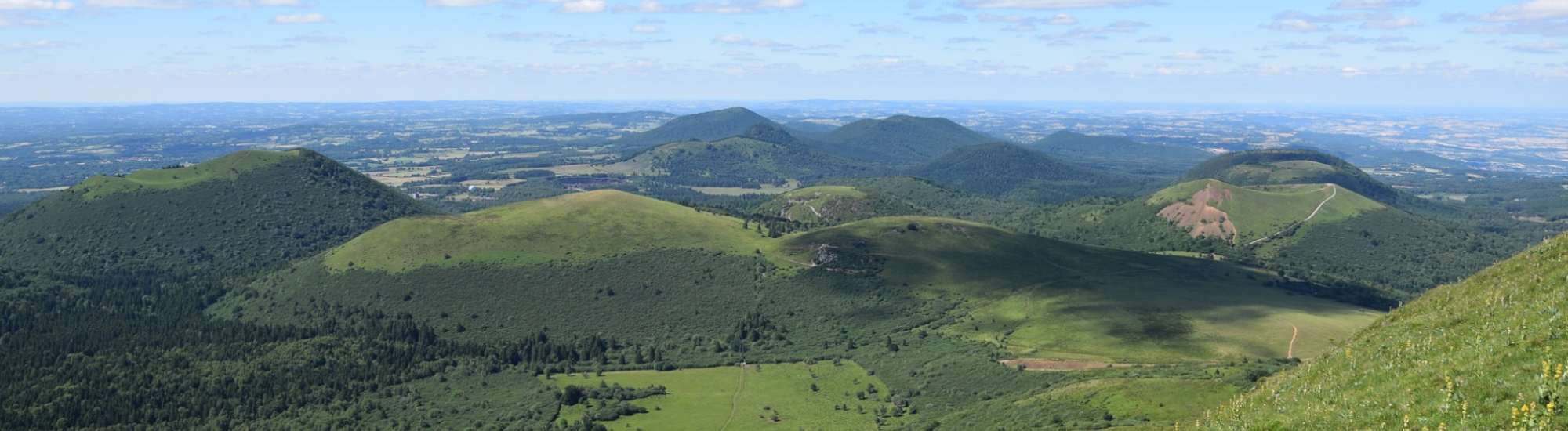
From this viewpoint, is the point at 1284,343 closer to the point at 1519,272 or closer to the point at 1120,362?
the point at 1120,362

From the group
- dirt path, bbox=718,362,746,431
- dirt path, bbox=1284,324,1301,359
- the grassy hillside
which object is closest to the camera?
the grassy hillside

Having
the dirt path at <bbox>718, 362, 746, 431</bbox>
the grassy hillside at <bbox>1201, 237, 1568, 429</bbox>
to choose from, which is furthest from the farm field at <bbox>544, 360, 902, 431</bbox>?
the grassy hillside at <bbox>1201, 237, 1568, 429</bbox>

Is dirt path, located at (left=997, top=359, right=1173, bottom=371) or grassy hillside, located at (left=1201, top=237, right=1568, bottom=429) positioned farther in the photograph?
dirt path, located at (left=997, top=359, right=1173, bottom=371)

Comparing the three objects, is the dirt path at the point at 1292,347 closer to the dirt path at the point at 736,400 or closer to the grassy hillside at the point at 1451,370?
the dirt path at the point at 736,400

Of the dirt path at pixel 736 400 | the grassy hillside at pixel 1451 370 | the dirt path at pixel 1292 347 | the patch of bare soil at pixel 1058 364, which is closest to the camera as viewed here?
the grassy hillside at pixel 1451 370

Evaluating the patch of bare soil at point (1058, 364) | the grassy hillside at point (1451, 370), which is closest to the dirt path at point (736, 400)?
the patch of bare soil at point (1058, 364)

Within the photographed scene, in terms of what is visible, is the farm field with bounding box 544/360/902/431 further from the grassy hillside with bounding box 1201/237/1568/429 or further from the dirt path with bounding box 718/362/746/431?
the grassy hillside with bounding box 1201/237/1568/429
